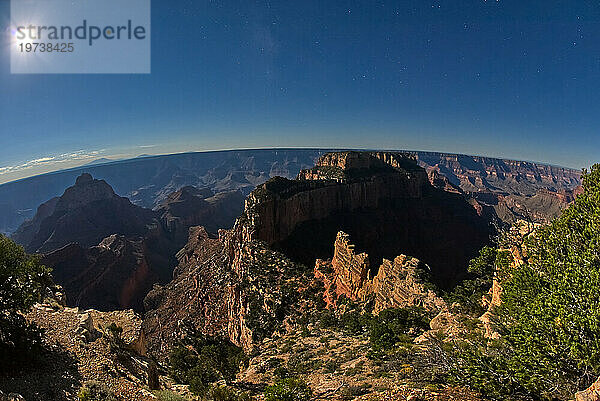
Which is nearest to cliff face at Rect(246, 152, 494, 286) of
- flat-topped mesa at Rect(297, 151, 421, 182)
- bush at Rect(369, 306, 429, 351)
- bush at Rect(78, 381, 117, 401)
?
flat-topped mesa at Rect(297, 151, 421, 182)

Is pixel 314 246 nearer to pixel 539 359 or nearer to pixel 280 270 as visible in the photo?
pixel 280 270

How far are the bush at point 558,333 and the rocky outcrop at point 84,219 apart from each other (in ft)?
538

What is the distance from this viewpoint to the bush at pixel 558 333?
9.85 meters

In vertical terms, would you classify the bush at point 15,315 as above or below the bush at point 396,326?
above

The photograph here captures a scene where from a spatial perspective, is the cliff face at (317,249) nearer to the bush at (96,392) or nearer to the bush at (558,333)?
the bush at (558,333)

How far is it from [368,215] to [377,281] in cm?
4847

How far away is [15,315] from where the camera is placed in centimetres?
1616

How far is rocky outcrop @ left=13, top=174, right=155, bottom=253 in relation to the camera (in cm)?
14338

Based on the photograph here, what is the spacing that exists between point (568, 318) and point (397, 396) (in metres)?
6.76

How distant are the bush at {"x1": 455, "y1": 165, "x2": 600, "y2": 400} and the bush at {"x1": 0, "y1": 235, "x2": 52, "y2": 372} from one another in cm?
2040

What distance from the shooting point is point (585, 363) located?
970cm

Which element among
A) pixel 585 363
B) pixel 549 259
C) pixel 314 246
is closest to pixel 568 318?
pixel 585 363

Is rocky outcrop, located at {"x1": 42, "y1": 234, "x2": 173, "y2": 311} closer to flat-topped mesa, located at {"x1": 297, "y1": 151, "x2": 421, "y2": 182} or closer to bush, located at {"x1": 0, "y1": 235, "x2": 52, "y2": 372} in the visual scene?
flat-topped mesa, located at {"x1": 297, "y1": 151, "x2": 421, "y2": 182}

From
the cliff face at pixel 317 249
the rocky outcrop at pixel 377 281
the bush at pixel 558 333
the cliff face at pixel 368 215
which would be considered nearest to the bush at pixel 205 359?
the cliff face at pixel 317 249
